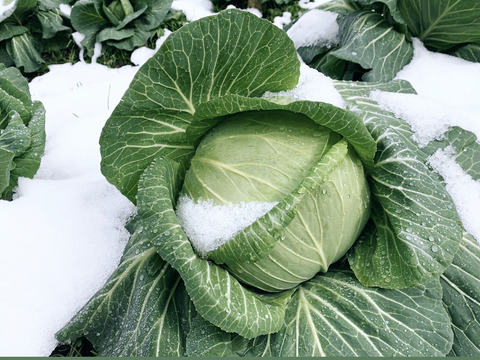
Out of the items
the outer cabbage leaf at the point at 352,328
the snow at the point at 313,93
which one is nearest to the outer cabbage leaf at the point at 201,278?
the outer cabbage leaf at the point at 352,328

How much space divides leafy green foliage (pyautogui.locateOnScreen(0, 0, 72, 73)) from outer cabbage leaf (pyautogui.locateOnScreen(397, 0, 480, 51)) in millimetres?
3316

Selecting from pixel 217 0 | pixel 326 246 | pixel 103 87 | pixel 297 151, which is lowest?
pixel 103 87

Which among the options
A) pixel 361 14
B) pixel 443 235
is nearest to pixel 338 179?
pixel 443 235

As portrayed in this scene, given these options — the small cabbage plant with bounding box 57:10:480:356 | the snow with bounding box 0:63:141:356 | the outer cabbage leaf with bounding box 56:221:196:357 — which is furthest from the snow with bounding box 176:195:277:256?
the snow with bounding box 0:63:141:356

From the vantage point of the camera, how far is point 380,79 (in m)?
2.85

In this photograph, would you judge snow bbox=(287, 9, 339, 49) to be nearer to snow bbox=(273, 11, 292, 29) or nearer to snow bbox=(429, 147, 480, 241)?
snow bbox=(273, 11, 292, 29)

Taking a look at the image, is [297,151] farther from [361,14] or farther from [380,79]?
[361,14]

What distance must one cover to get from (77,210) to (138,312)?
2.80 feet

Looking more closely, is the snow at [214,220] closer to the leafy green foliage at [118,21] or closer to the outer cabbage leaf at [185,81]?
the outer cabbage leaf at [185,81]

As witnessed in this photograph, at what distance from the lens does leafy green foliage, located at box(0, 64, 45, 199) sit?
2.58m

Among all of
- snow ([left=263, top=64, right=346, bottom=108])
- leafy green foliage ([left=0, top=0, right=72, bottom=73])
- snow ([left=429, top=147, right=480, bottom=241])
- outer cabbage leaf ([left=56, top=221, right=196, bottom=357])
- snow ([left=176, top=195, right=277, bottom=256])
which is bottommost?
leafy green foliage ([left=0, top=0, right=72, bottom=73])

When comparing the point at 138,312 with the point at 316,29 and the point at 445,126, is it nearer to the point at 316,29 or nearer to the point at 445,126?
the point at 445,126

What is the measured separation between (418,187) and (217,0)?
12.3 ft

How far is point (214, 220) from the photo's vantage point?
5.51ft
